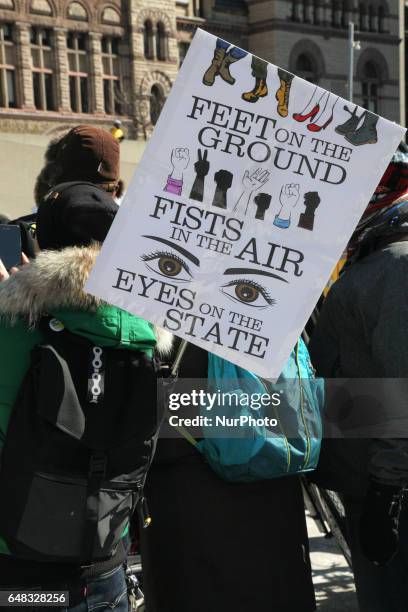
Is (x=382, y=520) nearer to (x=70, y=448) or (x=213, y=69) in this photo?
(x=70, y=448)

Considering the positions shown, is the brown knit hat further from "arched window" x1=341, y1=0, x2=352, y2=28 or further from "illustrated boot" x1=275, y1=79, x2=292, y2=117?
"arched window" x1=341, y1=0, x2=352, y2=28

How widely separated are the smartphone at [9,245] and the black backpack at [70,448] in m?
0.77

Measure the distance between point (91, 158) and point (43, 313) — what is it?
902 mm

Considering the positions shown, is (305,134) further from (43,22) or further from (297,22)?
(297,22)

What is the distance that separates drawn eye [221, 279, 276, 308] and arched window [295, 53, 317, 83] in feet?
138

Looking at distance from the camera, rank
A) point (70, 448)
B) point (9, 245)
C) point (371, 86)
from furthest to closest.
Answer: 1. point (371, 86)
2. point (9, 245)
3. point (70, 448)

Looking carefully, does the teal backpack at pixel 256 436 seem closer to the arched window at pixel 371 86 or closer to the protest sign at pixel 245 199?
the protest sign at pixel 245 199

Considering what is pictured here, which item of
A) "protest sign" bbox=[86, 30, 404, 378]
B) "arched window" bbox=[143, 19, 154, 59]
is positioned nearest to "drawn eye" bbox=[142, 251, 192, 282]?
"protest sign" bbox=[86, 30, 404, 378]

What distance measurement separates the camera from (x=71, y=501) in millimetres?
1817

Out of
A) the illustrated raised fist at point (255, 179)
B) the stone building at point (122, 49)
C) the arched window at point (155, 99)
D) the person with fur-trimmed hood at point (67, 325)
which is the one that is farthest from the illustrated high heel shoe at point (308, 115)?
the arched window at point (155, 99)

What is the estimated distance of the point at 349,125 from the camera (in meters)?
2.07

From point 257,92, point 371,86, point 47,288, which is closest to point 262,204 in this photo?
point 257,92

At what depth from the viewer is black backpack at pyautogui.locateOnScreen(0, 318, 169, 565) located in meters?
1.80

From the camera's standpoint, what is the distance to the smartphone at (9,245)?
259 centimetres
